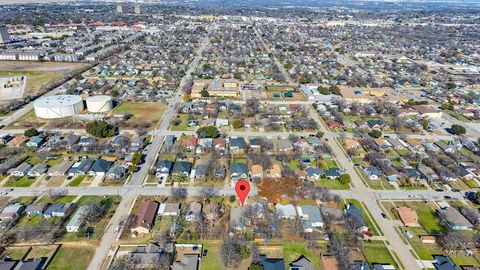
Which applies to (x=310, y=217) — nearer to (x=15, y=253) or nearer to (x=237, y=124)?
(x=237, y=124)

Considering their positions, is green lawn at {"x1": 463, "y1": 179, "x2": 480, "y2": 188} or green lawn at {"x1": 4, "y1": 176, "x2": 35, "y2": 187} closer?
green lawn at {"x1": 4, "y1": 176, "x2": 35, "y2": 187}

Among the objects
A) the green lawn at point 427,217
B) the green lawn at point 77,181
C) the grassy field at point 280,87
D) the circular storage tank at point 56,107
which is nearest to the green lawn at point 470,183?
the green lawn at point 427,217

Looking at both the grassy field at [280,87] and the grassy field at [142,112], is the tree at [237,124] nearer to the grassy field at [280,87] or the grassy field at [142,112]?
the grassy field at [142,112]

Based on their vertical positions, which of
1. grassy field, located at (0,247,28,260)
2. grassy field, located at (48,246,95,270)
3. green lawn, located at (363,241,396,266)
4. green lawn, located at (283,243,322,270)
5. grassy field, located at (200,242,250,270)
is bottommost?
green lawn, located at (363,241,396,266)

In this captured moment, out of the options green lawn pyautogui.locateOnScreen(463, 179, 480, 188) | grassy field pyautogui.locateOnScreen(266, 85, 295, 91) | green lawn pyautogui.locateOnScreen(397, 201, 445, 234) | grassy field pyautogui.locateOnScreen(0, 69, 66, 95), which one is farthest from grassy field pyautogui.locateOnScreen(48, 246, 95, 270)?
grassy field pyautogui.locateOnScreen(0, 69, 66, 95)

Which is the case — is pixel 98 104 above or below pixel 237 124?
above

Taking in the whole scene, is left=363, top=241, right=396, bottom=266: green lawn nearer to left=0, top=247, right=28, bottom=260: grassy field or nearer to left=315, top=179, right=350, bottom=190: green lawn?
left=315, top=179, right=350, bottom=190: green lawn

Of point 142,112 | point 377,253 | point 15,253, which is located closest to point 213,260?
point 377,253
